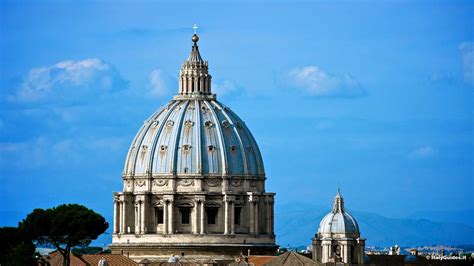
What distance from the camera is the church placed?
13425 cm

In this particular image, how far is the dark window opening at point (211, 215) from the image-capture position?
446 ft

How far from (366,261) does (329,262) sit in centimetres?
1012

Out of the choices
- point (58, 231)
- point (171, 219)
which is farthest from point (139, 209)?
point (58, 231)

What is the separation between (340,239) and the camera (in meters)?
132

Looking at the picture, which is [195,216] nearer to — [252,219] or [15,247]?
[252,219]

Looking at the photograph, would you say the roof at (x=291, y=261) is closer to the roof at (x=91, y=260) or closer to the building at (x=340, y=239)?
the building at (x=340, y=239)

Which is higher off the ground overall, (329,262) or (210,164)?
(210,164)

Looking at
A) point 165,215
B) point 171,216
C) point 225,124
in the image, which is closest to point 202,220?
point 171,216

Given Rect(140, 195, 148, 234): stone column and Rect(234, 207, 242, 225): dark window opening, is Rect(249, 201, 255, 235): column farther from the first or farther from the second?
Rect(140, 195, 148, 234): stone column

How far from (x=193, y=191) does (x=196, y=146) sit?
351 cm

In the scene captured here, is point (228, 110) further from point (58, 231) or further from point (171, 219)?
point (58, 231)

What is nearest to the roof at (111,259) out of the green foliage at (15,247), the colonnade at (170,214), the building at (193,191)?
the green foliage at (15,247)

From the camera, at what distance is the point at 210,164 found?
444ft

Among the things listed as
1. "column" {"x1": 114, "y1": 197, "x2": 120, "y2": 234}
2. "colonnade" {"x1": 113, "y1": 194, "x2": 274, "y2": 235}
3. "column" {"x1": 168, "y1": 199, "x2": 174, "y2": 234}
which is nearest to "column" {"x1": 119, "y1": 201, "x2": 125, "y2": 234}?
"colonnade" {"x1": 113, "y1": 194, "x2": 274, "y2": 235}
